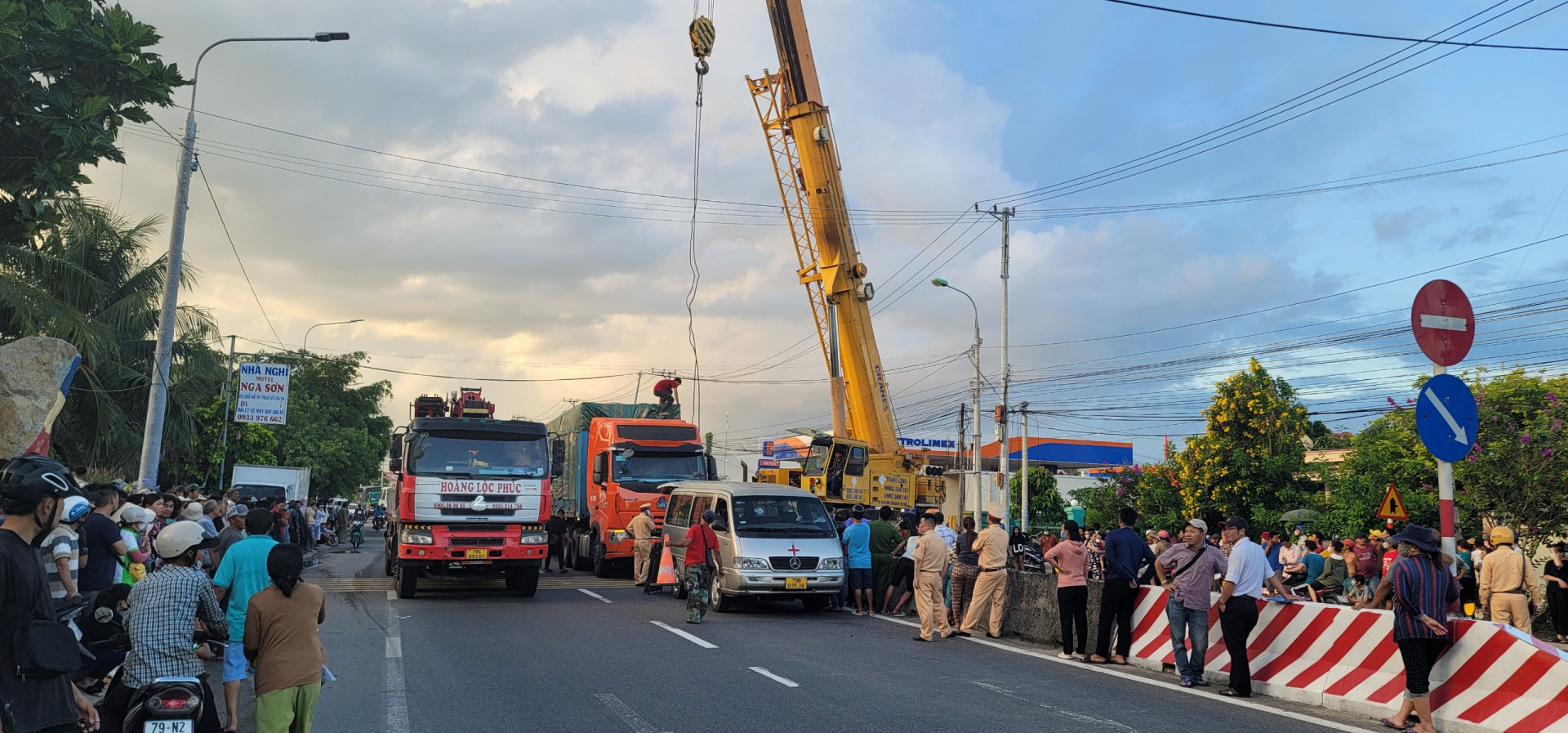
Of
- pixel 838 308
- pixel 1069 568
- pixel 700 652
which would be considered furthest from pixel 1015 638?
pixel 838 308

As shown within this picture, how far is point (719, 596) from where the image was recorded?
1692 centimetres

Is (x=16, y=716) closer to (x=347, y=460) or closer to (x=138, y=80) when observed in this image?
(x=138, y=80)

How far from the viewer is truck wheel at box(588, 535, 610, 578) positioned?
2345 centimetres

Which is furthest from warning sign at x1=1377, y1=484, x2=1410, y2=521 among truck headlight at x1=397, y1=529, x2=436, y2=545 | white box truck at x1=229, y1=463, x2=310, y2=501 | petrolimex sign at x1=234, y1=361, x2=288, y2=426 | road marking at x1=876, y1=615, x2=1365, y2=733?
white box truck at x1=229, y1=463, x2=310, y2=501

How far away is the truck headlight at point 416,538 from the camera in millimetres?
17094

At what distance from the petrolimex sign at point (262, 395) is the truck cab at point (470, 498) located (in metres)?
12.1

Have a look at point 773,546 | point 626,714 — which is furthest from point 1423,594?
point 773,546

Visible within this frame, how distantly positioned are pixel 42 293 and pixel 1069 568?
18186 millimetres

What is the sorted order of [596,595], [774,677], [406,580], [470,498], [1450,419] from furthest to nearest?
1. [596,595]
2. [406,580]
3. [470,498]
4. [774,677]
5. [1450,419]

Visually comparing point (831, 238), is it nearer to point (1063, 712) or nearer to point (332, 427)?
point (1063, 712)

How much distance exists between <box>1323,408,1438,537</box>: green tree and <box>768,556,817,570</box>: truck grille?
15727 mm

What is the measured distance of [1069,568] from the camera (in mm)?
12328

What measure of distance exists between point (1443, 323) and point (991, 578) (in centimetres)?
695

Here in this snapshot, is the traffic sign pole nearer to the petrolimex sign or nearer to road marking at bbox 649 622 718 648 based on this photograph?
road marking at bbox 649 622 718 648
